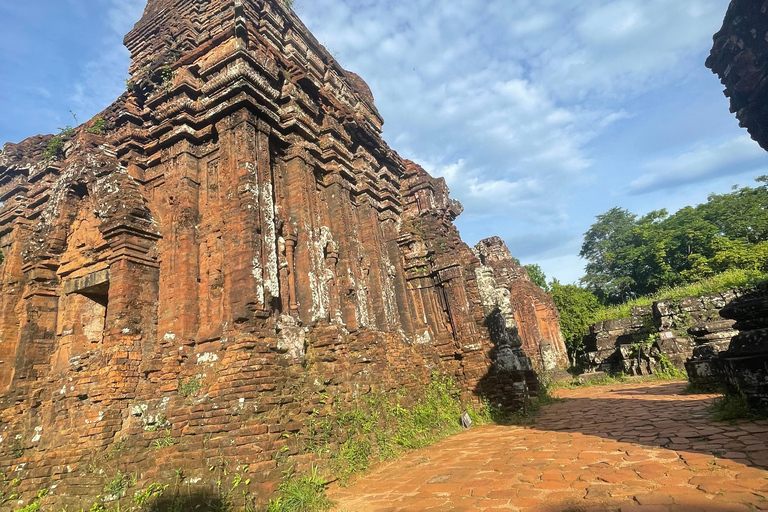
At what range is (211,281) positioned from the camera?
650cm

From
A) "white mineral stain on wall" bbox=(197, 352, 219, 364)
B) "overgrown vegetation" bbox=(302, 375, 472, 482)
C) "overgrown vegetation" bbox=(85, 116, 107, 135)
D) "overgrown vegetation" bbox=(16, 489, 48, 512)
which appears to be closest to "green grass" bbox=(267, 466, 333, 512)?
"overgrown vegetation" bbox=(302, 375, 472, 482)

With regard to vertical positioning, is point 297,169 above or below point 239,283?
above

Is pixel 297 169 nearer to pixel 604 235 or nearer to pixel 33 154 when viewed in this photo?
pixel 33 154

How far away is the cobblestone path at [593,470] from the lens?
3.26 meters

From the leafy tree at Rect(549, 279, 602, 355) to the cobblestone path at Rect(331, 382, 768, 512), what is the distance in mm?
19006

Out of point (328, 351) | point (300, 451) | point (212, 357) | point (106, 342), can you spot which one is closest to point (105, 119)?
point (106, 342)

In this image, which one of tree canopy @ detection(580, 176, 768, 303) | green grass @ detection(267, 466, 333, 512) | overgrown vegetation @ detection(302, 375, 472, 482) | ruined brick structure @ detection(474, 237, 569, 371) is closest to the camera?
green grass @ detection(267, 466, 333, 512)

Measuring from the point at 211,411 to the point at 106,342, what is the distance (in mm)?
2557

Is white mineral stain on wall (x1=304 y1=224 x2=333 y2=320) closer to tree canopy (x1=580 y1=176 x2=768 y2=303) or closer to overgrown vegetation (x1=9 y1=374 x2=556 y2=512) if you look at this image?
overgrown vegetation (x1=9 y1=374 x2=556 y2=512)

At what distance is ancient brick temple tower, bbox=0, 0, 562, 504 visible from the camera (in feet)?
17.6

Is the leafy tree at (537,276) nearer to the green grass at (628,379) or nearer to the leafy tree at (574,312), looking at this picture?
the leafy tree at (574,312)

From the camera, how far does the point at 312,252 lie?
25.7 feet

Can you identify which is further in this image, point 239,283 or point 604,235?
point 604,235

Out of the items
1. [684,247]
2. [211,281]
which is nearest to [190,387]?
[211,281]
